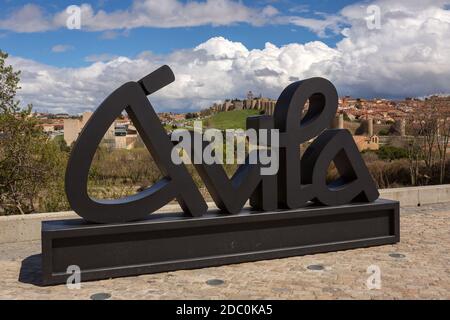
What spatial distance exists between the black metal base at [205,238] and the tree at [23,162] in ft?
16.7

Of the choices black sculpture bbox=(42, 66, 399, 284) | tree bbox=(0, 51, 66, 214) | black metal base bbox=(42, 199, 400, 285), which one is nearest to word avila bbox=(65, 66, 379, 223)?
black sculpture bbox=(42, 66, 399, 284)

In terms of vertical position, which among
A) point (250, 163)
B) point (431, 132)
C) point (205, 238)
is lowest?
point (205, 238)

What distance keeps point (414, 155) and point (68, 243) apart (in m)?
20.7

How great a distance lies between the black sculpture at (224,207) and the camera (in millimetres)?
6703

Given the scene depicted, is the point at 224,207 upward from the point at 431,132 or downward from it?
downward

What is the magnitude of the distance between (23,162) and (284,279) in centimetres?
804

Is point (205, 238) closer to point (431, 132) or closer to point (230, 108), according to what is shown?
point (431, 132)

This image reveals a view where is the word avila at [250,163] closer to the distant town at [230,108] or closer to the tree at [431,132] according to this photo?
the distant town at [230,108]

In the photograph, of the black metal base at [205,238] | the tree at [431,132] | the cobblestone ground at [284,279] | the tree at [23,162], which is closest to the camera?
the cobblestone ground at [284,279]

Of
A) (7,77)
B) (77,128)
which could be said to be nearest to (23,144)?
(7,77)

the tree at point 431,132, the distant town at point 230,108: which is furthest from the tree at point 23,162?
the tree at point 431,132

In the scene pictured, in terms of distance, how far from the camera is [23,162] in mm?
11664

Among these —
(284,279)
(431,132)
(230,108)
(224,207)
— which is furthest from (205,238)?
(230,108)

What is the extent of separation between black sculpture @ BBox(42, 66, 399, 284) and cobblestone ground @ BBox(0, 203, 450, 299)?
0.97ft
